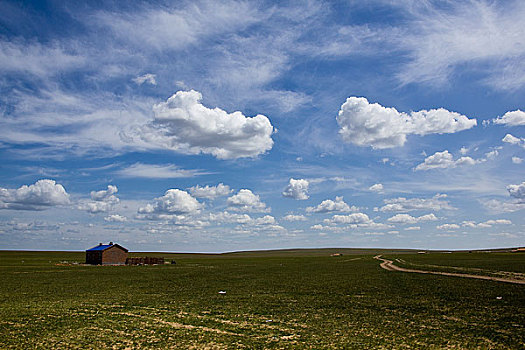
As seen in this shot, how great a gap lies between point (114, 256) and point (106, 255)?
2852 millimetres

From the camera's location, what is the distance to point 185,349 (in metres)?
15.7

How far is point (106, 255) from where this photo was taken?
10225 centimetres

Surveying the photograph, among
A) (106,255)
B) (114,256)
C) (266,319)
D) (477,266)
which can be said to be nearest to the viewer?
(266,319)

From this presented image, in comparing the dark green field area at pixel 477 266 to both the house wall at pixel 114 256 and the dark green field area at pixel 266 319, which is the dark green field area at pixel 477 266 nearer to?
the dark green field area at pixel 266 319

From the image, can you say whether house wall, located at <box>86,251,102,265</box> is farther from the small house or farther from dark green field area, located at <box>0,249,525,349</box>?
dark green field area, located at <box>0,249,525,349</box>

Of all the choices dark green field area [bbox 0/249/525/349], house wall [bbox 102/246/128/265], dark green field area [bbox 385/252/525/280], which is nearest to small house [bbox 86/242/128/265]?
house wall [bbox 102/246/128/265]

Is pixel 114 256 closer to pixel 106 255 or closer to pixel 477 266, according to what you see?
pixel 106 255

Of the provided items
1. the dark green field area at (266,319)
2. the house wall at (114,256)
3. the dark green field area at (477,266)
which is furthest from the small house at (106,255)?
the dark green field area at (477,266)

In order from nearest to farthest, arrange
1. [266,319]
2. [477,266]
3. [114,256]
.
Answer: [266,319], [477,266], [114,256]

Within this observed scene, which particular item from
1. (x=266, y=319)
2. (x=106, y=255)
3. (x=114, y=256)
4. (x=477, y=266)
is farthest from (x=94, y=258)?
(x=266, y=319)

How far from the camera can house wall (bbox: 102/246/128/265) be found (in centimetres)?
10184

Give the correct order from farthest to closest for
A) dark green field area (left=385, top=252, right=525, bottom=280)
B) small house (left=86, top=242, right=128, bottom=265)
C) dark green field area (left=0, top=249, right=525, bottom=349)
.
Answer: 1. small house (left=86, top=242, right=128, bottom=265)
2. dark green field area (left=385, top=252, right=525, bottom=280)
3. dark green field area (left=0, top=249, right=525, bottom=349)

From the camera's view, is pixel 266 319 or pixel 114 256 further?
pixel 114 256

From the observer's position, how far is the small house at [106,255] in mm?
101625
